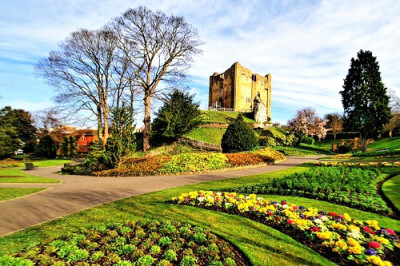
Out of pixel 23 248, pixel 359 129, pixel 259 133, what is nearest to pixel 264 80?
pixel 259 133

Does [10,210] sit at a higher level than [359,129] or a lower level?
lower

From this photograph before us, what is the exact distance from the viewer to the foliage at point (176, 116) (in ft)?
72.5

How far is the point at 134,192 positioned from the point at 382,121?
102ft

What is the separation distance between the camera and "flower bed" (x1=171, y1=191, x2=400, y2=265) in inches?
151

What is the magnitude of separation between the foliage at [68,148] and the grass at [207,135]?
22.0m

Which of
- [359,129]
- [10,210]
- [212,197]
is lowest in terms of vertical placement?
[10,210]

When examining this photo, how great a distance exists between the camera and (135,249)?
3.99m

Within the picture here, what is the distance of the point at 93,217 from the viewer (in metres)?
5.73

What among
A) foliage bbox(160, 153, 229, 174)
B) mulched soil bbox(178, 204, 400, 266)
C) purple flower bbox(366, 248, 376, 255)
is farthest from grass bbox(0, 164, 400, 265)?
foliage bbox(160, 153, 229, 174)

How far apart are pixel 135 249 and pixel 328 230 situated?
409cm

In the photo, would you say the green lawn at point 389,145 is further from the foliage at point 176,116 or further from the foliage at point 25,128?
the foliage at point 25,128

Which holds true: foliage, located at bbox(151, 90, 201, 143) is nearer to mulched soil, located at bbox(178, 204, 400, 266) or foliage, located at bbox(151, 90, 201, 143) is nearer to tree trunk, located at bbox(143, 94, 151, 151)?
tree trunk, located at bbox(143, 94, 151, 151)

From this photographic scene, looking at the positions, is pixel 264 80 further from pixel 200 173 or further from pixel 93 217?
pixel 93 217

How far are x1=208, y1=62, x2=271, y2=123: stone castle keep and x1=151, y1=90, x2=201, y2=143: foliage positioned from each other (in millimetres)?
33868
